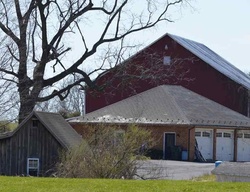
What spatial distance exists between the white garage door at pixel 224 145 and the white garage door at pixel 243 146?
2.69ft

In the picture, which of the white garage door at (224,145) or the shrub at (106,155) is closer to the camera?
the shrub at (106,155)

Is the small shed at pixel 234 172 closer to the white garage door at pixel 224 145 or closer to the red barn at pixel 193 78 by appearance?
the white garage door at pixel 224 145

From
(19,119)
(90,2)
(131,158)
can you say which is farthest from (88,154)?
(90,2)

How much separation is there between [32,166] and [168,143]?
22.7m

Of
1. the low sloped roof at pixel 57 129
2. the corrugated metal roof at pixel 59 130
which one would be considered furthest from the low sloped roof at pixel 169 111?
the low sloped roof at pixel 57 129

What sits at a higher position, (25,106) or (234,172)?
(25,106)

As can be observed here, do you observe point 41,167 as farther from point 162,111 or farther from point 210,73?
point 210,73

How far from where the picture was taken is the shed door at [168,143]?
4878 cm

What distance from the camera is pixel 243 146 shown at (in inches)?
2087

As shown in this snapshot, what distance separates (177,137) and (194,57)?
12056mm

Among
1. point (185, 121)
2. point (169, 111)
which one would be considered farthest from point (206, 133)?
point (169, 111)

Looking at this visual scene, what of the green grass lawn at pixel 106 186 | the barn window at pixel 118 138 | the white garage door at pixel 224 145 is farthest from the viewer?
the white garage door at pixel 224 145

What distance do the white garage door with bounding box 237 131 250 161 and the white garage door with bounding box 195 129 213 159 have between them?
3.08m

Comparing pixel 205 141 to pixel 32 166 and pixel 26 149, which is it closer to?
pixel 32 166
